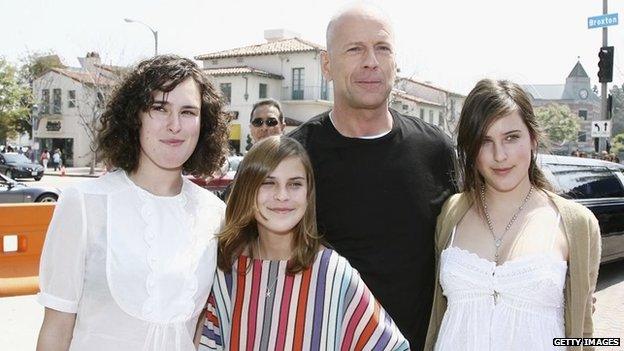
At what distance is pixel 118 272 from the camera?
6.61 ft

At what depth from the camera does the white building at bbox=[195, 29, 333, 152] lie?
40.0 m

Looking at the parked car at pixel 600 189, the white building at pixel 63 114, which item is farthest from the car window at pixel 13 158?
the parked car at pixel 600 189

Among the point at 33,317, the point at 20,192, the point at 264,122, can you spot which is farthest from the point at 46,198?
the point at 264,122

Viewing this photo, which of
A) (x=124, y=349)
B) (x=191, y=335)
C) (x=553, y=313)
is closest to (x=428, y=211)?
(x=553, y=313)

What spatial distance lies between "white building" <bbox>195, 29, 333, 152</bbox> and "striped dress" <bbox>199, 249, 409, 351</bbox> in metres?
37.0

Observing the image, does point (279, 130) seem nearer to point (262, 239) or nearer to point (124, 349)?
point (262, 239)

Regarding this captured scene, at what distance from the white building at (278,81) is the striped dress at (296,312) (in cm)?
3704

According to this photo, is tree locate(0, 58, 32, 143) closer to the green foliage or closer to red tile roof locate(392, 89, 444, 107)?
the green foliage

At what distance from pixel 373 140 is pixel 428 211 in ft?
1.48

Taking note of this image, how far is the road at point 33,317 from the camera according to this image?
16.9 feet

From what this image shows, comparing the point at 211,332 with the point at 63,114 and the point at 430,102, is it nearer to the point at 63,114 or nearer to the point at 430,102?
the point at 63,114

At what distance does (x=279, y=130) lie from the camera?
22.2 feet

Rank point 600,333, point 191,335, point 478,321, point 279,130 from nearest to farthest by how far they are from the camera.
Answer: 1. point 191,335
2. point 478,321
3. point 600,333
4. point 279,130

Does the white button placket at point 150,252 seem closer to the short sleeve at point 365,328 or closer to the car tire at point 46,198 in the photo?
the short sleeve at point 365,328
